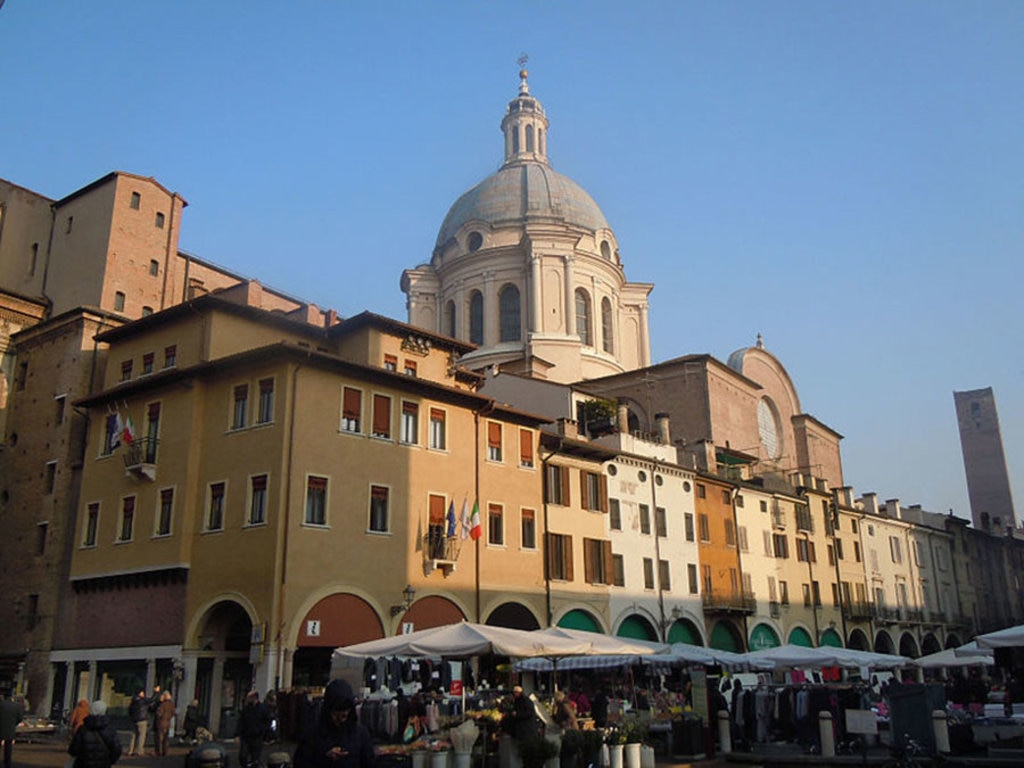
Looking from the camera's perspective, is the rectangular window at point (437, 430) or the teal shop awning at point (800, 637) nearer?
the rectangular window at point (437, 430)

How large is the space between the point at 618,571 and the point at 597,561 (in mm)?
1311

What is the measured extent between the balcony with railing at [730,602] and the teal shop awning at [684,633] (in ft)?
3.75

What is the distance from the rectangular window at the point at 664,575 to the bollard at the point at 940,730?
21649mm

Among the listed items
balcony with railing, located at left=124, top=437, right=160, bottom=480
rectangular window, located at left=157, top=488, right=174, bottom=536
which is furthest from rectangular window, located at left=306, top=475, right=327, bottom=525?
balcony with railing, located at left=124, top=437, right=160, bottom=480

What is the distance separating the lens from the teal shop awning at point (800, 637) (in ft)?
157

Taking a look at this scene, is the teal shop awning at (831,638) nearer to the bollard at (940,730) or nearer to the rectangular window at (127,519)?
the bollard at (940,730)

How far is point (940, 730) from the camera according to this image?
1745 centimetres

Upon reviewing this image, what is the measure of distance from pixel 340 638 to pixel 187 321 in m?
11.4

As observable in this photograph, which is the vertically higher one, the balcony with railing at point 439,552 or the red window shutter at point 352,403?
the red window shutter at point 352,403

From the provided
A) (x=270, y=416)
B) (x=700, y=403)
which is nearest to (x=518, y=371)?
(x=700, y=403)

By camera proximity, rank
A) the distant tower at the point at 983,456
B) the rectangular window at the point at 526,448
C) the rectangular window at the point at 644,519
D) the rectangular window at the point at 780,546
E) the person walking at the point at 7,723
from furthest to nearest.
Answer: the distant tower at the point at 983,456 → the rectangular window at the point at 780,546 → the rectangular window at the point at 644,519 → the rectangular window at the point at 526,448 → the person walking at the point at 7,723

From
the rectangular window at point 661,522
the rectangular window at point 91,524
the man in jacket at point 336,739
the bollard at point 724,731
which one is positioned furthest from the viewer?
the rectangular window at point 661,522

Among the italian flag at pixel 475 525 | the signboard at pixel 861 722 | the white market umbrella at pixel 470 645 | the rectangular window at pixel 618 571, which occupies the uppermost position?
→ the italian flag at pixel 475 525

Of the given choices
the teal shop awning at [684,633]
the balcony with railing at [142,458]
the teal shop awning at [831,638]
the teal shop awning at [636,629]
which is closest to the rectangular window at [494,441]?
the teal shop awning at [636,629]
